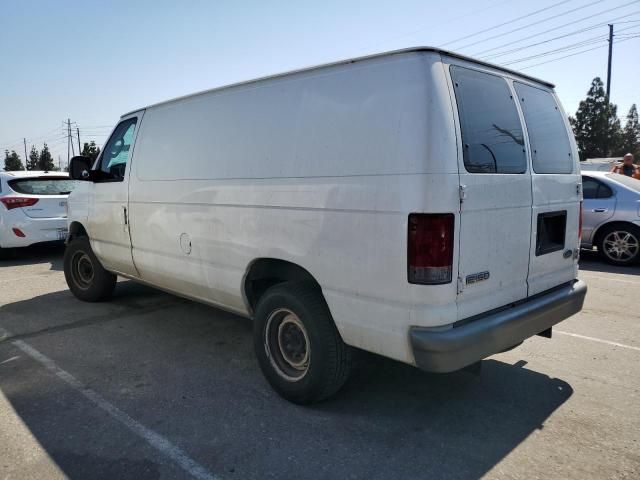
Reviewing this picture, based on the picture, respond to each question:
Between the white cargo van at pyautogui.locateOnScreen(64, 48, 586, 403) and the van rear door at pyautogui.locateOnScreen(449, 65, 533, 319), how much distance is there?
1cm

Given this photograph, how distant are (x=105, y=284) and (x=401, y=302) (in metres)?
4.44

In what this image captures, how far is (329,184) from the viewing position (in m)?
3.08

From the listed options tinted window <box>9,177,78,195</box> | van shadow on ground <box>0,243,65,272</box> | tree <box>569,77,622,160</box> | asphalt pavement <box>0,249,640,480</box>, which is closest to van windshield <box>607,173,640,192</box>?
→ asphalt pavement <box>0,249,640,480</box>

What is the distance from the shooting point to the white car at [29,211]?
8805mm

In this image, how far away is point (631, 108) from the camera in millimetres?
72000

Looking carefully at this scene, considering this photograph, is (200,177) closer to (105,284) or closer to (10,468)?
(10,468)

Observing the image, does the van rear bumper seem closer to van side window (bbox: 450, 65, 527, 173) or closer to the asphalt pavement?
the asphalt pavement

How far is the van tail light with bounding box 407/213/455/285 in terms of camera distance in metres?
2.68

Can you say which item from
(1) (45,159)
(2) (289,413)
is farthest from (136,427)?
(1) (45,159)

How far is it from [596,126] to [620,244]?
45.4 m

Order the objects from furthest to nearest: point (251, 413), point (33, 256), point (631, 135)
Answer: point (631, 135) → point (33, 256) → point (251, 413)

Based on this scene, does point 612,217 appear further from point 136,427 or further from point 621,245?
point 136,427

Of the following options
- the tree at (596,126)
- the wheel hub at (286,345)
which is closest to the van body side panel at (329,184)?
the wheel hub at (286,345)

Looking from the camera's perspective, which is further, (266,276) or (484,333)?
(266,276)
